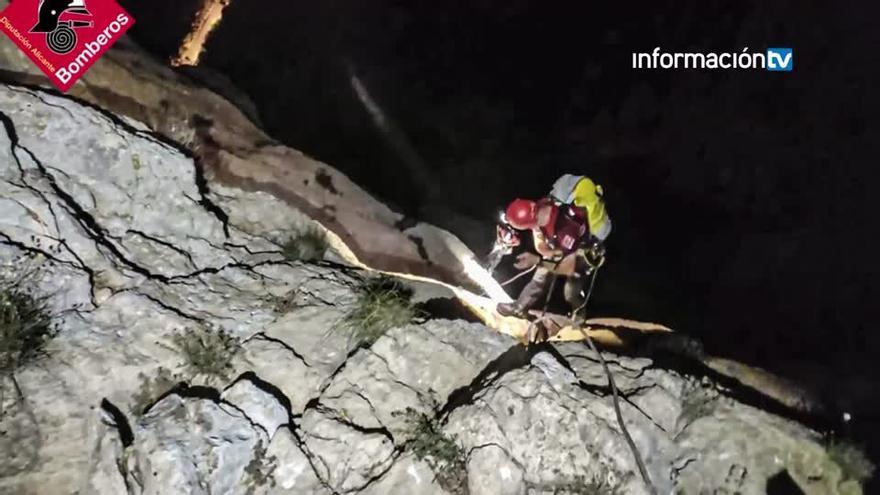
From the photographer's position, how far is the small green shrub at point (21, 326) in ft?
16.2

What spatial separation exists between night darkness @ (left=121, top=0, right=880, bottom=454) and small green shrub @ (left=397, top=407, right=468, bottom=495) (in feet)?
18.9

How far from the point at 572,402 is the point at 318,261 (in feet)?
11.4

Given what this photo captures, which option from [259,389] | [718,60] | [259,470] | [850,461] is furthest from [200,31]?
[850,461]

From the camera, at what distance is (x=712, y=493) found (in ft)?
18.1

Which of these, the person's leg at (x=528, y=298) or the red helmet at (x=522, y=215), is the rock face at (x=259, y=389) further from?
the red helmet at (x=522, y=215)

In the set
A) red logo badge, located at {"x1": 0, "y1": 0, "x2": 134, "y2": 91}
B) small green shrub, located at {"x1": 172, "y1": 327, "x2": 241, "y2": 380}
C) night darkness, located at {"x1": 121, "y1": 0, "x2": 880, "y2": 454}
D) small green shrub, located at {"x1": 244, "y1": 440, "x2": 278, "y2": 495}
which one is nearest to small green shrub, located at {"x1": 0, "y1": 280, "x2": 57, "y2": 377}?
small green shrub, located at {"x1": 172, "y1": 327, "x2": 241, "y2": 380}

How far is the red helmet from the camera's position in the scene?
6.92m

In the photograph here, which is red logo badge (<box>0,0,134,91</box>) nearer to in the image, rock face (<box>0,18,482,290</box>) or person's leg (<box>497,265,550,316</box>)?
rock face (<box>0,18,482,290</box>)

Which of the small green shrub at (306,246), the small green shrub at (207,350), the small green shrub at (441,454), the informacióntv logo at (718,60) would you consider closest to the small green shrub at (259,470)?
the small green shrub at (207,350)

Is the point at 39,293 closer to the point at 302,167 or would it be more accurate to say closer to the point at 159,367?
the point at 159,367

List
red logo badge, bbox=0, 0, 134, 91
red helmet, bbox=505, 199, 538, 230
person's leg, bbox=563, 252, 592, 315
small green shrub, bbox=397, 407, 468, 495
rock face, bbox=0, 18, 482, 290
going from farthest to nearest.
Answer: person's leg, bbox=563, 252, 592, 315, rock face, bbox=0, 18, 482, 290, red logo badge, bbox=0, 0, 134, 91, red helmet, bbox=505, 199, 538, 230, small green shrub, bbox=397, 407, 468, 495

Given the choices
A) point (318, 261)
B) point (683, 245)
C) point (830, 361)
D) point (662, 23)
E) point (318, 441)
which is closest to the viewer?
point (318, 441)

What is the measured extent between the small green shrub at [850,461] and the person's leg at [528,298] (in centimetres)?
348

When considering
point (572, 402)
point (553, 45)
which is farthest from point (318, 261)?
point (553, 45)
